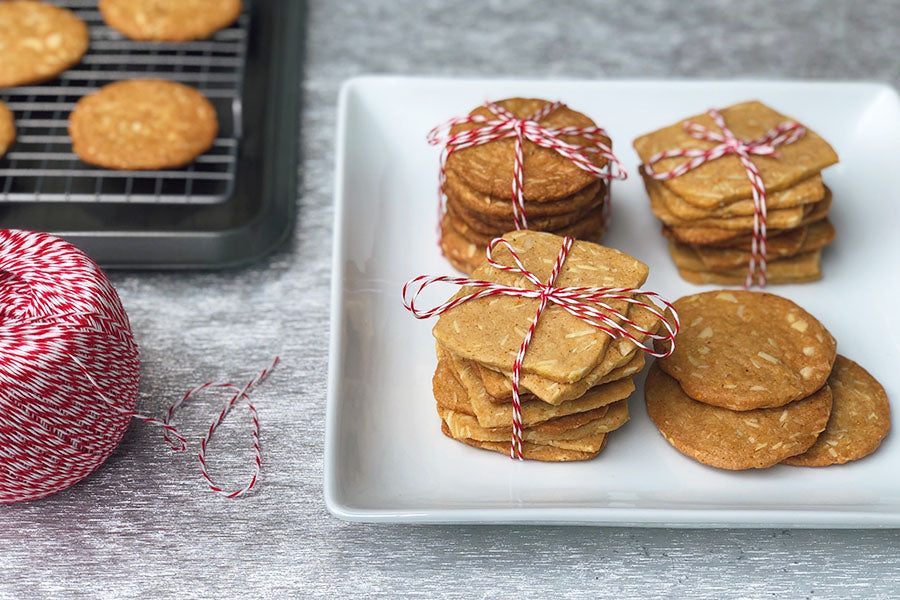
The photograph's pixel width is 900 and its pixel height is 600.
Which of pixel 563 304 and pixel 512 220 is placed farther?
pixel 512 220

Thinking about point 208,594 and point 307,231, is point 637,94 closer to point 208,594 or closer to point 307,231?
point 307,231

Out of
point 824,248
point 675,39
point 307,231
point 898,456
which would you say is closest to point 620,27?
point 675,39

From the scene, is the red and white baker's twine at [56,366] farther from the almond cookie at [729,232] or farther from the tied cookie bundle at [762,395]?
the almond cookie at [729,232]

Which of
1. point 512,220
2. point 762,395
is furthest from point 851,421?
point 512,220

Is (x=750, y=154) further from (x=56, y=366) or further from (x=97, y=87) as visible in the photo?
(x=97, y=87)

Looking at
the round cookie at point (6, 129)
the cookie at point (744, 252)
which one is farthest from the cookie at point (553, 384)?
the round cookie at point (6, 129)

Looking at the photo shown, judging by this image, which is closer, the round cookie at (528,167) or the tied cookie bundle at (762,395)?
the tied cookie bundle at (762,395)

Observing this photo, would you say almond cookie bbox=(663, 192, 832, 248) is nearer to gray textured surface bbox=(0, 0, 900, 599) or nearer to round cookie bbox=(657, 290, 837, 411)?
round cookie bbox=(657, 290, 837, 411)
